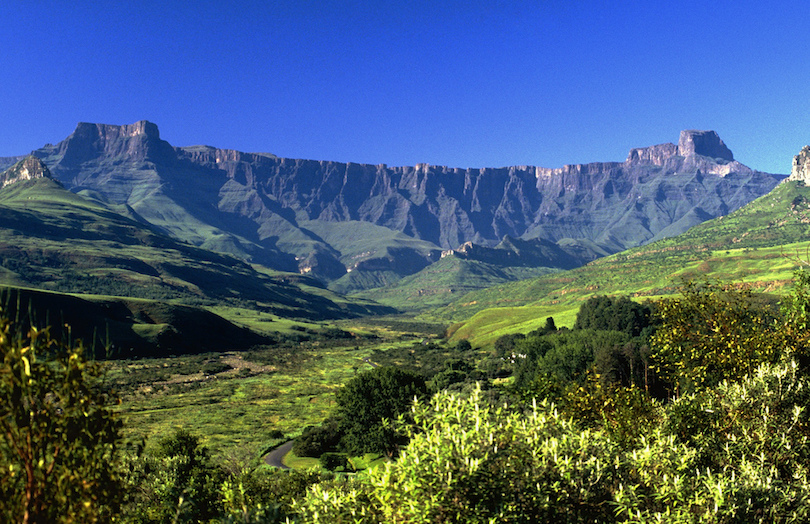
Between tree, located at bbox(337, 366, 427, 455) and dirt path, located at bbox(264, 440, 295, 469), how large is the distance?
10330 millimetres

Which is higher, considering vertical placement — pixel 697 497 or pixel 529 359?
pixel 697 497

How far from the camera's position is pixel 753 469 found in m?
17.6

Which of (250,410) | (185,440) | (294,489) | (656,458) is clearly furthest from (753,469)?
(250,410)

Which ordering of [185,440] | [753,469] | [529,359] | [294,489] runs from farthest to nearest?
[529,359]
[185,440]
[294,489]
[753,469]

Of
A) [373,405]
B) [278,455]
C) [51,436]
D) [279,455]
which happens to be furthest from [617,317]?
[51,436]

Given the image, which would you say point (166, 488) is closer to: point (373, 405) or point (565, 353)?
point (373, 405)

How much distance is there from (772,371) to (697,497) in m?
12.3

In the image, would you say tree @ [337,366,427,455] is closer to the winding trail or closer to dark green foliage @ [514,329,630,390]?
the winding trail

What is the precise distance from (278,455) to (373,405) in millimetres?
18994

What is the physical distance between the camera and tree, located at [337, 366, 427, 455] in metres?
76.2

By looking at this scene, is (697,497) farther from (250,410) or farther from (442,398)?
(250,410)

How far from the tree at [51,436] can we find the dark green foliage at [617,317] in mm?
146119

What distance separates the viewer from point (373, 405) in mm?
81125

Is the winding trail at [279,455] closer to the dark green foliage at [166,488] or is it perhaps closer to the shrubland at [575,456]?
the dark green foliage at [166,488]
